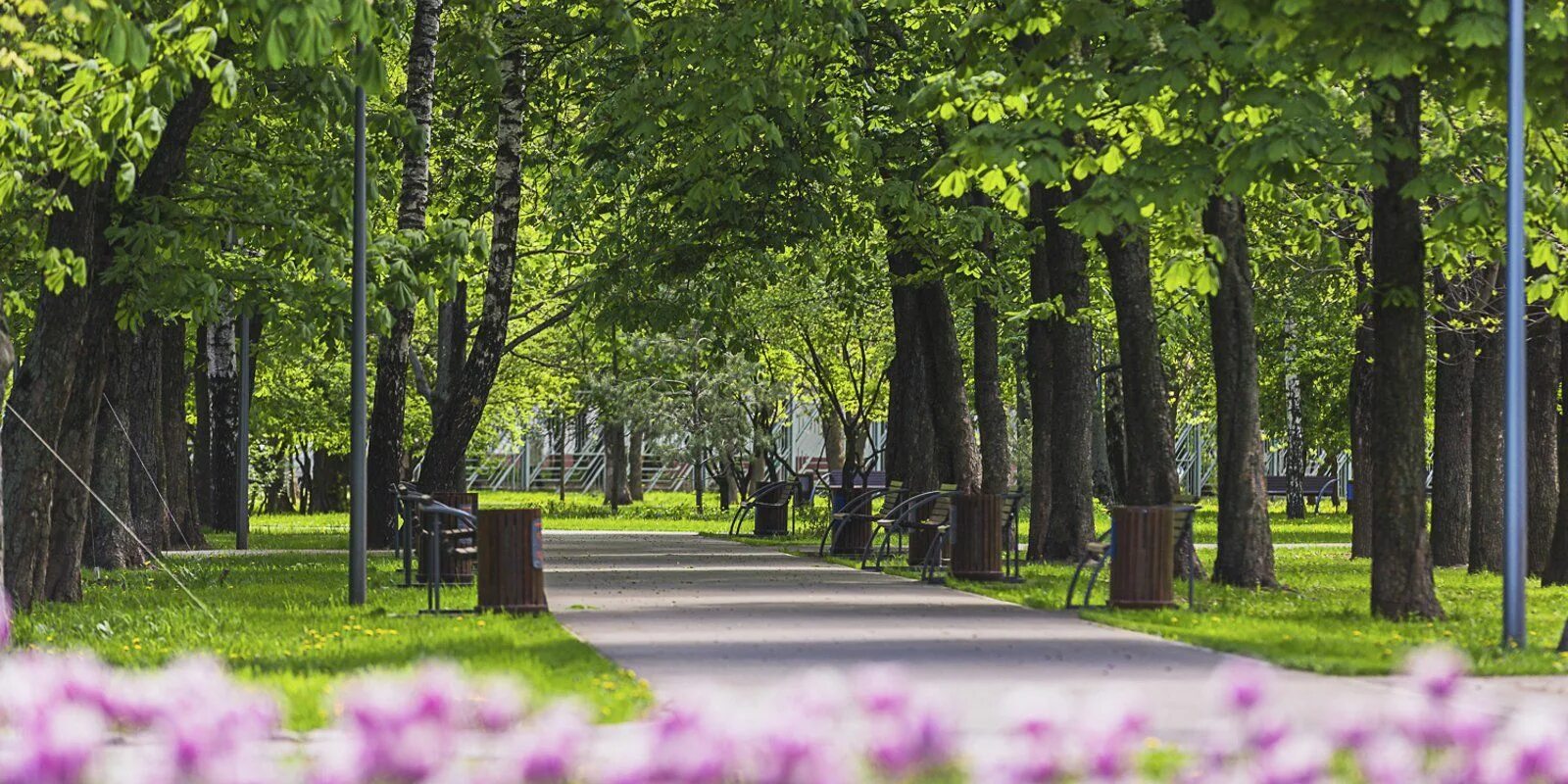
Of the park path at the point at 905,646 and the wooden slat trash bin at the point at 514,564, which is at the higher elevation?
the wooden slat trash bin at the point at 514,564

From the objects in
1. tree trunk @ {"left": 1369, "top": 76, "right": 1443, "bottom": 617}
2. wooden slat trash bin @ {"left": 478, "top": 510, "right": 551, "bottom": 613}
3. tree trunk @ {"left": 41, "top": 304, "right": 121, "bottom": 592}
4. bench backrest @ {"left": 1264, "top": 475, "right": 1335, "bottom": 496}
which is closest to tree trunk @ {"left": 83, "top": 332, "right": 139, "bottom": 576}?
tree trunk @ {"left": 41, "top": 304, "right": 121, "bottom": 592}

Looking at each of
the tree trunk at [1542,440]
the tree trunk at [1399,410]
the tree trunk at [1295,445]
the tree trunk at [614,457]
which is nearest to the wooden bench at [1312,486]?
the tree trunk at [1295,445]

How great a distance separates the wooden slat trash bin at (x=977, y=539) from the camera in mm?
21766

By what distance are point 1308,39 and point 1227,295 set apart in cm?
652

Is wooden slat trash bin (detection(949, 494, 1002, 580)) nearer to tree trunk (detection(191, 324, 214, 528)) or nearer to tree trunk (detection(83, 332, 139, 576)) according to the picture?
tree trunk (detection(83, 332, 139, 576))

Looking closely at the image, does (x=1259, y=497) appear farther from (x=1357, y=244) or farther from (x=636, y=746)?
(x=636, y=746)

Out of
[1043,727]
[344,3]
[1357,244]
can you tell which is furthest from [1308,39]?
[1357,244]

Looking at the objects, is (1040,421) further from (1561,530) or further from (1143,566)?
(1143,566)

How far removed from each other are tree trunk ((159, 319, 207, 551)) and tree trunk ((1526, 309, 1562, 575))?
17.6m

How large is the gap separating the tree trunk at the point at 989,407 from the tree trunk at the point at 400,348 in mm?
6852

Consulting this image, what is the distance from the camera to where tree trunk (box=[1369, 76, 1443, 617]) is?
54.5ft

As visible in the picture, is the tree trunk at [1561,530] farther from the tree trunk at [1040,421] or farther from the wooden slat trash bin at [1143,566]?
the wooden slat trash bin at [1143,566]

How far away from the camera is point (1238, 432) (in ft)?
69.4

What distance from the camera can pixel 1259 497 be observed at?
21.2 meters
